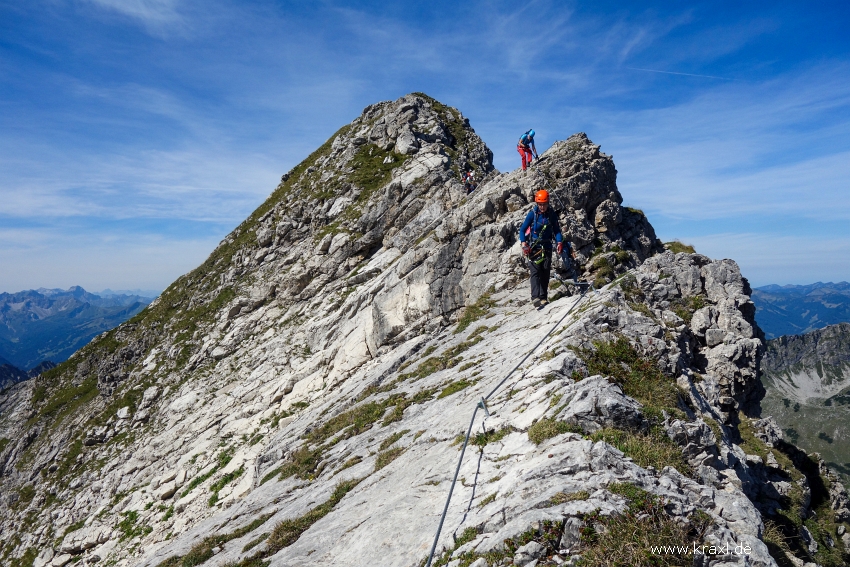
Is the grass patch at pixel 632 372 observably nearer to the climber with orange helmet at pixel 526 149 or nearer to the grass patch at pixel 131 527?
the climber with orange helmet at pixel 526 149

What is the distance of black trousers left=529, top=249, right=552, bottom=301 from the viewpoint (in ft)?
61.4

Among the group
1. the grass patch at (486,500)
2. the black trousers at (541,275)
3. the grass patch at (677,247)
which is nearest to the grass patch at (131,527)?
the grass patch at (486,500)

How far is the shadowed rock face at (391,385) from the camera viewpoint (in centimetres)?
901

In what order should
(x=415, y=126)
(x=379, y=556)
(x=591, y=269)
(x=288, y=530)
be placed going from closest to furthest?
(x=379, y=556) < (x=288, y=530) < (x=591, y=269) < (x=415, y=126)

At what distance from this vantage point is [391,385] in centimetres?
2016

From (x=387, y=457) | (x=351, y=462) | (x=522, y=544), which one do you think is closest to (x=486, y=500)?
(x=522, y=544)

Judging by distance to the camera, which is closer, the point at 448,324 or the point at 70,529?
the point at 448,324

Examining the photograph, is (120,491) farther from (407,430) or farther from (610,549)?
(610,549)

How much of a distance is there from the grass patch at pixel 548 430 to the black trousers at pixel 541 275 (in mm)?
10433

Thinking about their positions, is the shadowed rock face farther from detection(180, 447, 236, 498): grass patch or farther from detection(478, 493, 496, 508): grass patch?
detection(180, 447, 236, 498): grass patch

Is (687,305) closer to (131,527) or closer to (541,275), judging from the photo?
(541,275)

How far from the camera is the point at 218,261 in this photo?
179 feet

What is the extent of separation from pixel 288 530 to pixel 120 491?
27538 mm

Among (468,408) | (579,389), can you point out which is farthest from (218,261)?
(579,389)
